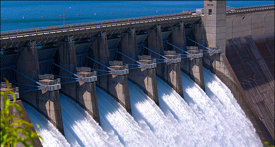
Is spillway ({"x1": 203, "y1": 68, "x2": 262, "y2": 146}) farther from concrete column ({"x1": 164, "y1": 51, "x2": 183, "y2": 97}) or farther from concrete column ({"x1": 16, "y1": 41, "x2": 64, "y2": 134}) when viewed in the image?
Result: concrete column ({"x1": 16, "y1": 41, "x2": 64, "y2": 134})

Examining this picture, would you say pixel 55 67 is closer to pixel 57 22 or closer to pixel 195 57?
pixel 195 57

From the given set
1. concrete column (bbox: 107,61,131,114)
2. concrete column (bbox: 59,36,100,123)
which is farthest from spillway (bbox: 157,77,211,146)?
concrete column (bbox: 59,36,100,123)

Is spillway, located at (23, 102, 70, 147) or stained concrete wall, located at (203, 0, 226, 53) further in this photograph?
stained concrete wall, located at (203, 0, 226, 53)

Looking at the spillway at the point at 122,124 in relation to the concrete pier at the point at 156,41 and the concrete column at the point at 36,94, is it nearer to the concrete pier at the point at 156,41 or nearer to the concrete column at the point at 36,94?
the concrete column at the point at 36,94

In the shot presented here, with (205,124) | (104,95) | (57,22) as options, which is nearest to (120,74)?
(104,95)

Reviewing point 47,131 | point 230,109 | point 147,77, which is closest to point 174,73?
point 147,77

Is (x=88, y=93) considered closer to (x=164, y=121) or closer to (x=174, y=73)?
(x=164, y=121)

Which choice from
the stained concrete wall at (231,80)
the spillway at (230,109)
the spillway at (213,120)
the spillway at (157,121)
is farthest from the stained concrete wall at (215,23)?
the spillway at (157,121)
